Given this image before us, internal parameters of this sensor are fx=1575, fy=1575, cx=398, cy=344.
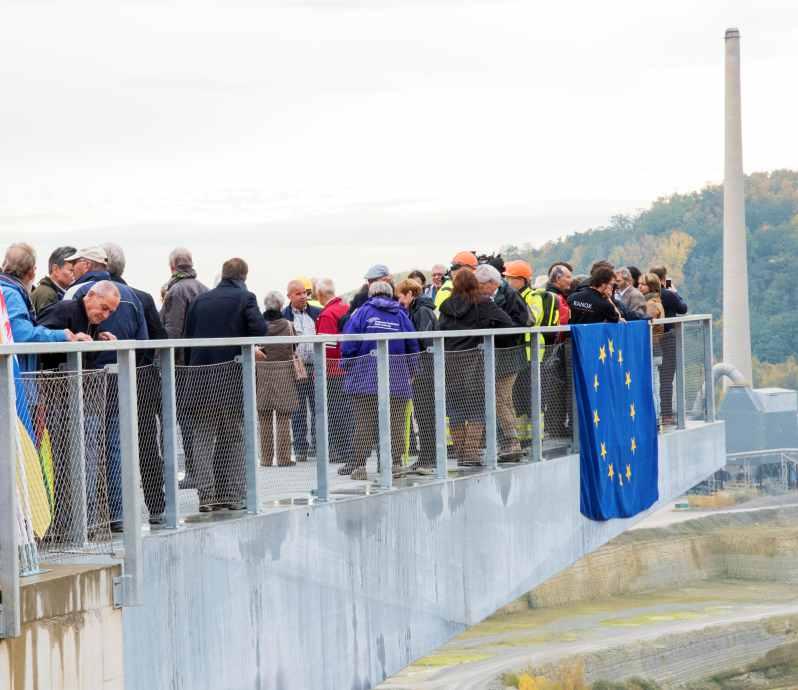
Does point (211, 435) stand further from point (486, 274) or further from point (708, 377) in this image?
point (708, 377)

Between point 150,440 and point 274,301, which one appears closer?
point 150,440

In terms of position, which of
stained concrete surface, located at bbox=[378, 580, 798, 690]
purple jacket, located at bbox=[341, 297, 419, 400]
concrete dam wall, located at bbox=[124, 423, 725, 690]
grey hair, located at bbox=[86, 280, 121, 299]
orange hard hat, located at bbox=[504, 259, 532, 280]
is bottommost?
stained concrete surface, located at bbox=[378, 580, 798, 690]

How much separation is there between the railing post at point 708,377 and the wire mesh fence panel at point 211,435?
10657mm

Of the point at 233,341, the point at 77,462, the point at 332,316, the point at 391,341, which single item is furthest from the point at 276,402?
the point at 332,316

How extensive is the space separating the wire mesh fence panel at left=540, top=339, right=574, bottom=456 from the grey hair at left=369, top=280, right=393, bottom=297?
2.60 metres

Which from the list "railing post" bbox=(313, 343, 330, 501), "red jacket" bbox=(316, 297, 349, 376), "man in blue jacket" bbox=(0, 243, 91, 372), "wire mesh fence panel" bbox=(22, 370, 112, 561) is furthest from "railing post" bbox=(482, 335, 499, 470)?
"wire mesh fence panel" bbox=(22, 370, 112, 561)

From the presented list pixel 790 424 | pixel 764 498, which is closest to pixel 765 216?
pixel 764 498

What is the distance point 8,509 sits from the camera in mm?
6746

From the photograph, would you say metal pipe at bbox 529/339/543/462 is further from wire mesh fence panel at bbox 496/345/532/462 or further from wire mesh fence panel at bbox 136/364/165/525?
wire mesh fence panel at bbox 136/364/165/525

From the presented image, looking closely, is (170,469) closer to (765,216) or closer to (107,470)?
(107,470)

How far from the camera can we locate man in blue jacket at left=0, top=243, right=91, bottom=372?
7844mm

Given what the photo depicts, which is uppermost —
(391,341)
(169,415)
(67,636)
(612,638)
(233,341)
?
(233,341)

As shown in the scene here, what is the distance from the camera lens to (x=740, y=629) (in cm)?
6900

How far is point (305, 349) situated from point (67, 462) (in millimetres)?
2817
